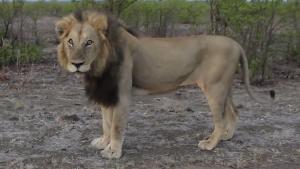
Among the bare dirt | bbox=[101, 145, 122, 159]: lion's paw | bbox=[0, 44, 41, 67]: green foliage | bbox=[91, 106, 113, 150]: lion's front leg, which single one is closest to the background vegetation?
bbox=[0, 44, 41, 67]: green foliage

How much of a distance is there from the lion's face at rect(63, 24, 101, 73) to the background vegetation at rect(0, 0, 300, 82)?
3901 millimetres

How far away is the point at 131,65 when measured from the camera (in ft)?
19.9

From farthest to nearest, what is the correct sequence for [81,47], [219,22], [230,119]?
[219,22] < [230,119] < [81,47]

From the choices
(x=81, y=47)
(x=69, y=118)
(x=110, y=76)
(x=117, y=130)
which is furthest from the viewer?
(x=69, y=118)

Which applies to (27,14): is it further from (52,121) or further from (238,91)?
(52,121)

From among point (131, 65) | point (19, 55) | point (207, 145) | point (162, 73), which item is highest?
point (131, 65)

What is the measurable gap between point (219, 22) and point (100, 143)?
5.46 meters

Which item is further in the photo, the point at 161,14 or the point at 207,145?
the point at 161,14

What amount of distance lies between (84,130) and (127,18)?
263 inches

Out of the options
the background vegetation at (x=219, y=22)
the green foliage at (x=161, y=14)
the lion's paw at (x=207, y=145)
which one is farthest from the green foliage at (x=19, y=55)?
the lion's paw at (x=207, y=145)

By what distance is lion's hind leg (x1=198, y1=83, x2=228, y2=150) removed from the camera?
6309 mm

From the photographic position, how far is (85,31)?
567 cm

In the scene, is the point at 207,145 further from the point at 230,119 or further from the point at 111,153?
the point at 111,153

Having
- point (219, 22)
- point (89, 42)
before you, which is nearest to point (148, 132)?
point (89, 42)
